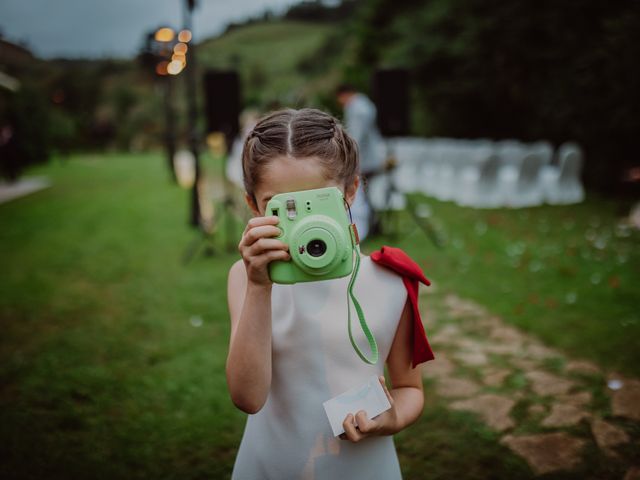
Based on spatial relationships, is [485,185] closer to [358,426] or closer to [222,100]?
[222,100]

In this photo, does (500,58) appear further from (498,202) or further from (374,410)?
(374,410)

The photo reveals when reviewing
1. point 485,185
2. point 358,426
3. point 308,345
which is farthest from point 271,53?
point 358,426

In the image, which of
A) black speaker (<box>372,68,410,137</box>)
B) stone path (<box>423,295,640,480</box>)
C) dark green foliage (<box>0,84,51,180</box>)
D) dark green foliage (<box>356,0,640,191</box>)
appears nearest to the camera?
stone path (<box>423,295,640,480</box>)

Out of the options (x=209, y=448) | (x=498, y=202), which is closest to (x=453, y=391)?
(x=209, y=448)

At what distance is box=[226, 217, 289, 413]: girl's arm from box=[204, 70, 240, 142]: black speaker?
618 centimetres

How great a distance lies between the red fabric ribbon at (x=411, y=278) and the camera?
47.0 inches

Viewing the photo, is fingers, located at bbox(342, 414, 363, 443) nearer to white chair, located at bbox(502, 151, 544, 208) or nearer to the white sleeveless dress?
the white sleeveless dress

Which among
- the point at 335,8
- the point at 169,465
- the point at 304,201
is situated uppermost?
the point at 335,8

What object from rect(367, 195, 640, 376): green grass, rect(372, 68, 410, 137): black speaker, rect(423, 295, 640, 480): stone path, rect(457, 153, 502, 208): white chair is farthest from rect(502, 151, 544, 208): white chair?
rect(423, 295, 640, 480): stone path

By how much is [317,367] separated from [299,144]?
0.54 meters

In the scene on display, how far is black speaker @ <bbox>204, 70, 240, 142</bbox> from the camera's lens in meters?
6.73

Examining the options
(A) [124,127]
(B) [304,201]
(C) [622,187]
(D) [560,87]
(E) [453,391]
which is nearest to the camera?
(B) [304,201]

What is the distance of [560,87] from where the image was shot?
11.9 meters

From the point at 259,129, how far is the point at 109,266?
6.00 m
